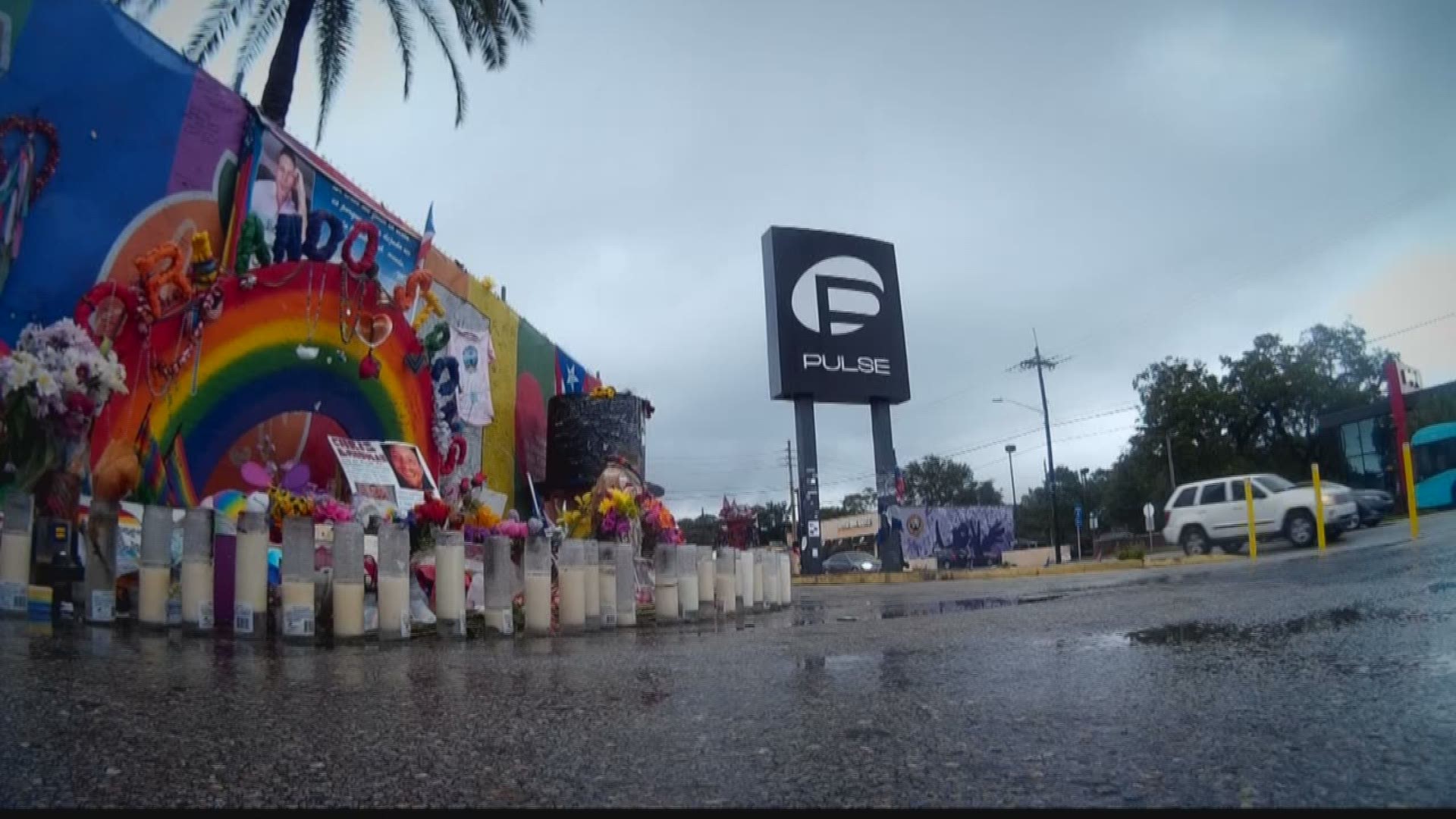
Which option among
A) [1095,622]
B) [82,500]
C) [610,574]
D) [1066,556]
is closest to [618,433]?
[610,574]

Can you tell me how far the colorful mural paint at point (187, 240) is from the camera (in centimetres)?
747

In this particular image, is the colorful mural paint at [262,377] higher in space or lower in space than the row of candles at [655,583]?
higher

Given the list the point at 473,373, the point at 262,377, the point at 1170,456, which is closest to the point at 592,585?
the point at 262,377

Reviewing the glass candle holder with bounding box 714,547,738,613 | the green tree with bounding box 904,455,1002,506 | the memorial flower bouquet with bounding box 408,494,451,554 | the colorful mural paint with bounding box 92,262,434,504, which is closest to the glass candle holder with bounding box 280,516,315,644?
the memorial flower bouquet with bounding box 408,494,451,554

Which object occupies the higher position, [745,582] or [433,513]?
[433,513]

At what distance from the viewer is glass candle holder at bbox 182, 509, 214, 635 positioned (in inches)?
236

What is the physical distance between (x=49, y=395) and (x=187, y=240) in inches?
111

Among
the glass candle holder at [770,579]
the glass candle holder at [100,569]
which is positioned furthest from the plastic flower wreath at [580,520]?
the glass candle holder at [100,569]

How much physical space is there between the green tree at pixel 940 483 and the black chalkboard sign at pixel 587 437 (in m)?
80.7

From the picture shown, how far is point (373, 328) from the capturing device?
12.2 m

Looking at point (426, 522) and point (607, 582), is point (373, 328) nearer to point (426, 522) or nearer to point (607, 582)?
point (426, 522)

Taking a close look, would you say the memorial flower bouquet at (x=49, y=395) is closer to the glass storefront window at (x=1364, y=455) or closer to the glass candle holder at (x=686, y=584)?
the glass candle holder at (x=686, y=584)

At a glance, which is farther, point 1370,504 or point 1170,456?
point 1170,456

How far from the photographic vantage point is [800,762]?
2498mm
